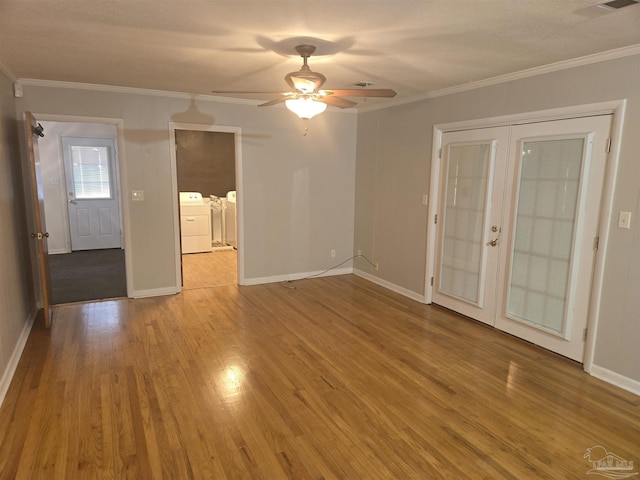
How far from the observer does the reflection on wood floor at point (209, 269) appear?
5.48m

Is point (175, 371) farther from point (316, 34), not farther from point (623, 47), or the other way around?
point (623, 47)

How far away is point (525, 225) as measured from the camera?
361 centimetres

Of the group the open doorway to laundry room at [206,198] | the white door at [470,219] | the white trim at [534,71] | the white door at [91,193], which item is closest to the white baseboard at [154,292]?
the open doorway to laundry room at [206,198]

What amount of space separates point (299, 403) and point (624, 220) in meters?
2.61

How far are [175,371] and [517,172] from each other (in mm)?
3327

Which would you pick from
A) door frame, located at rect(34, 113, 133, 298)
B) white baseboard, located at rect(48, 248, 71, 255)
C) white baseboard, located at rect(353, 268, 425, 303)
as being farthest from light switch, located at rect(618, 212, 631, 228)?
white baseboard, located at rect(48, 248, 71, 255)

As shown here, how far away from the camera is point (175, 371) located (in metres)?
3.06

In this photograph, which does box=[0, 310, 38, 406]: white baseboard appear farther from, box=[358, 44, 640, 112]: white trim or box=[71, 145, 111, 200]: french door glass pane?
box=[358, 44, 640, 112]: white trim

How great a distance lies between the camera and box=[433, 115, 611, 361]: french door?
316 centimetres

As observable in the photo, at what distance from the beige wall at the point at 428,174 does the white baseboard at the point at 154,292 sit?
2643 mm

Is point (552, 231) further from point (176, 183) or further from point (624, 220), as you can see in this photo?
point (176, 183)

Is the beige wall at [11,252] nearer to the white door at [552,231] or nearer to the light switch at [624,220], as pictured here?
the white door at [552,231]

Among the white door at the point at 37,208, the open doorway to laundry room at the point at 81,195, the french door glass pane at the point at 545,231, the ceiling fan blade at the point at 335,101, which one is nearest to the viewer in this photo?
the ceiling fan blade at the point at 335,101

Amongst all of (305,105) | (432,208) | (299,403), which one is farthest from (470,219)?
(299,403)
